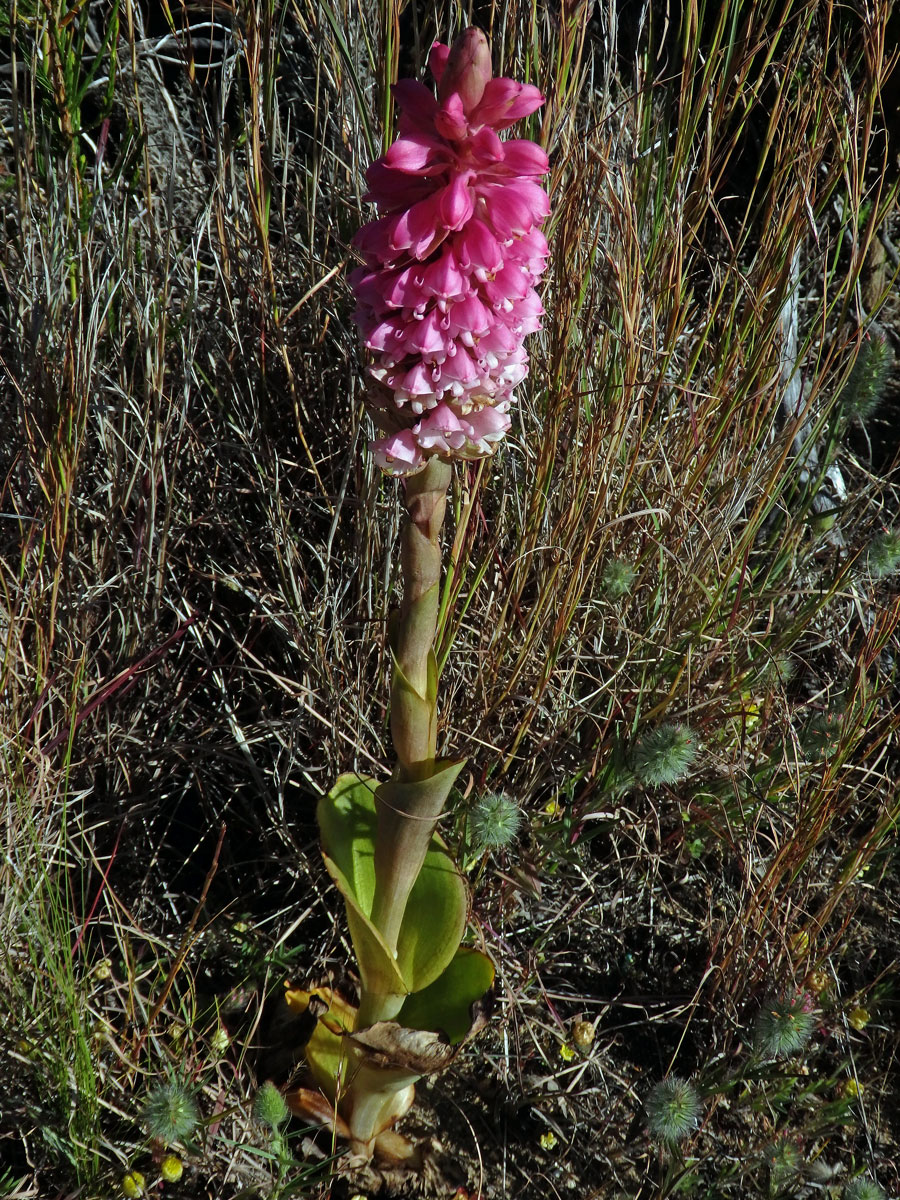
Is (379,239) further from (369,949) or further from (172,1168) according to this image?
(172,1168)

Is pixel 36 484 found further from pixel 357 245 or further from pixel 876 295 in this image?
pixel 876 295

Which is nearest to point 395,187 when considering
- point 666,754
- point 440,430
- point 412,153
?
point 412,153

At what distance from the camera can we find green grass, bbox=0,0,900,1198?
1537 mm

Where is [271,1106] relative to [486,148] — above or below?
below

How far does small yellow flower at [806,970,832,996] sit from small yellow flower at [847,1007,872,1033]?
0.07 meters

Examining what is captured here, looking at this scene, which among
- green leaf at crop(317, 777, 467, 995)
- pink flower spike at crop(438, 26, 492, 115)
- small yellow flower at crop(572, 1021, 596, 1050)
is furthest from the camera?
small yellow flower at crop(572, 1021, 596, 1050)

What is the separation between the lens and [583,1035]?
166 cm

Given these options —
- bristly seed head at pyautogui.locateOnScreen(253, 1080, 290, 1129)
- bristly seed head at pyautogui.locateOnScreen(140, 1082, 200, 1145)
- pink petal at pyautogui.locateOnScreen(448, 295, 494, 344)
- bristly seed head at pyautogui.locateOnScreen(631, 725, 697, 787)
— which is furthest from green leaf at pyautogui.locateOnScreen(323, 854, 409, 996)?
pink petal at pyautogui.locateOnScreen(448, 295, 494, 344)

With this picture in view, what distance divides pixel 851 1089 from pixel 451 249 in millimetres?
1497

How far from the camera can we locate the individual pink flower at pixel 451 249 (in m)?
0.98

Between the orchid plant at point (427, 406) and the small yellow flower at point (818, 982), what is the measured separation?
613 millimetres

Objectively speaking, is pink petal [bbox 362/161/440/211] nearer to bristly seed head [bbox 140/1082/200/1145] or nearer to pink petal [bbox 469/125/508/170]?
pink petal [bbox 469/125/508/170]

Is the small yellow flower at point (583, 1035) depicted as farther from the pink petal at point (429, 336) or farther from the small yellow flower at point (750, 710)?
the pink petal at point (429, 336)

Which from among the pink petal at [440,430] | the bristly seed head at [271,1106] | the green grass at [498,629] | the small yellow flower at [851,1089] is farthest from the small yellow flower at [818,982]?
the pink petal at [440,430]
